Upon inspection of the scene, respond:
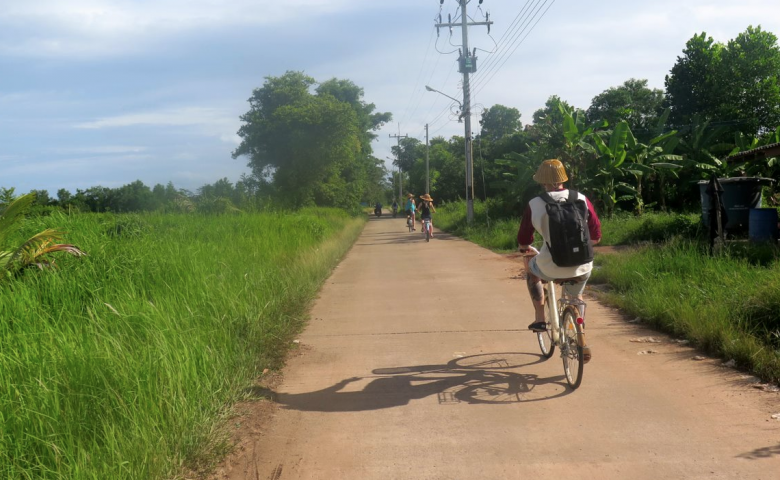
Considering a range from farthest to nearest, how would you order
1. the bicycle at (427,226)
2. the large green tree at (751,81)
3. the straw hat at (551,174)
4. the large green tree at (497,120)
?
1. the large green tree at (497,120)
2. the large green tree at (751,81)
3. the bicycle at (427,226)
4. the straw hat at (551,174)

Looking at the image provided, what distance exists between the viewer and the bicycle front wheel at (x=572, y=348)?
504 cm

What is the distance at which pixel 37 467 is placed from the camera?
332 cm

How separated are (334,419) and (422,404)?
67 cm

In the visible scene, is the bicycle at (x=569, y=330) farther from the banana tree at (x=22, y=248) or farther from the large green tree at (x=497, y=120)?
the large green tree at (x=497, y=120)

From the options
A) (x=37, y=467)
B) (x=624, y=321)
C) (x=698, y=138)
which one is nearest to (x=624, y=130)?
(x=698, y=138)

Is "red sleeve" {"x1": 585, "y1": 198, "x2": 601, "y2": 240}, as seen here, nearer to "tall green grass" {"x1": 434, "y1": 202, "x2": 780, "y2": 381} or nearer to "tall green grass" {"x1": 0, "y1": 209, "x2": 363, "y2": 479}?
"tall green grass" {"x1": 434, "y1": 202, "x2": 780, "y2": 381}

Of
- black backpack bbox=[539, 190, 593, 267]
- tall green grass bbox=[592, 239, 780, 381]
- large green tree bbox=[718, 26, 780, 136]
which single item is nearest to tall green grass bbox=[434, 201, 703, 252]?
tall green grass bbox=[592, 239, 780, 381]

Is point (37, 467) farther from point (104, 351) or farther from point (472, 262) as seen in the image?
point (472, 262)

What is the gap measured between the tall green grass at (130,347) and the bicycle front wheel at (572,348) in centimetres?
249

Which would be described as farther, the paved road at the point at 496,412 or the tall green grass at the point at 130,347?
the paved road at the point at 496,412

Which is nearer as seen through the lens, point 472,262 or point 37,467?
point 37,467

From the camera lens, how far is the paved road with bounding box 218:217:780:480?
3783mm

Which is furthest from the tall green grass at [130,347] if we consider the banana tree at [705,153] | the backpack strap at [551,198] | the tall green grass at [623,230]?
the banana tree at [705,153]

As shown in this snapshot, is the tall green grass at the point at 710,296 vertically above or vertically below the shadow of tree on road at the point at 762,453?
above
